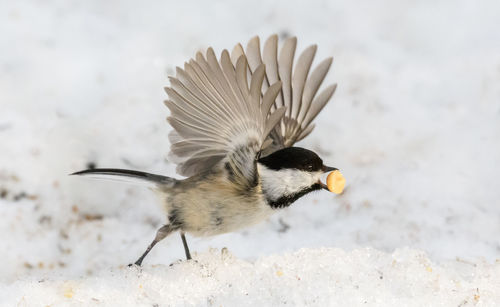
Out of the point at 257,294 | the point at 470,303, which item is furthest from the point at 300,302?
the point at 470,303

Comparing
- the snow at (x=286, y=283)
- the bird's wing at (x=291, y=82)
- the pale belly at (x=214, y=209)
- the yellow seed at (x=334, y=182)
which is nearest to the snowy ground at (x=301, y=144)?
the snow at (x=286, y=283)

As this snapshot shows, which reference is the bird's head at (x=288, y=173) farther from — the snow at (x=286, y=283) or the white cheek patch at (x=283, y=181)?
the snow at (x=286, y=283)

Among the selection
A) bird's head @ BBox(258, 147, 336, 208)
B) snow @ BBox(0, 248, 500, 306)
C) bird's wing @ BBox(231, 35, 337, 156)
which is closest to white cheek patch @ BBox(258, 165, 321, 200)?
bird's head @ BBox(258, 147, 336, 208)

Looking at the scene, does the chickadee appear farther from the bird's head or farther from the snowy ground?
the snowy ground

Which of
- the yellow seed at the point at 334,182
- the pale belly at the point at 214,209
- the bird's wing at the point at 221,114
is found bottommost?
the pale belly at the point at 214,209

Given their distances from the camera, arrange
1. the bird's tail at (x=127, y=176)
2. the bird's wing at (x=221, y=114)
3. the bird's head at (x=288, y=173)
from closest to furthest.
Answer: the bird's wing at (x=221, y=114), the bird's head at (x=288, y=173), the bird's tail at (x=127, y=176)

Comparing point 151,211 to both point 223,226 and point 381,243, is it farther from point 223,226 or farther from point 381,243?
point 381,243
